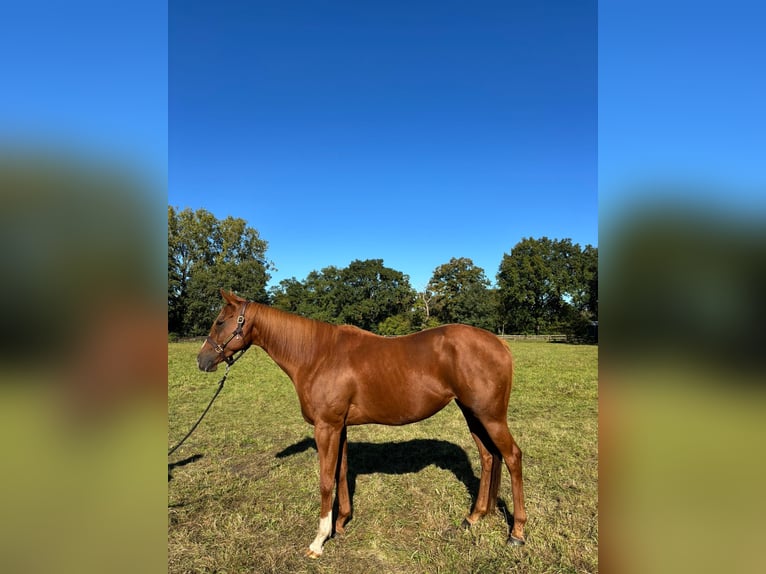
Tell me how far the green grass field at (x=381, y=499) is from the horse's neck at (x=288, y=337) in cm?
178

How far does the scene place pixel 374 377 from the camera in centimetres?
404

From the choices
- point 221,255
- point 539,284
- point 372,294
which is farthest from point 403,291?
point 221,255

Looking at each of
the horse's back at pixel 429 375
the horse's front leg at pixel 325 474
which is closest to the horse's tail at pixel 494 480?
the horse's back at pixel 429 375

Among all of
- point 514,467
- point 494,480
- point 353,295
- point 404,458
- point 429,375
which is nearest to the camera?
point 514,467

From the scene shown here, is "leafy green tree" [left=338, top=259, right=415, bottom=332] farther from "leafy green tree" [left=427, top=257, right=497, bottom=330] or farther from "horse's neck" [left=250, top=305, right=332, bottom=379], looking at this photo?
"horse's neck" [left=250, top=305, right=332, bottom=379]

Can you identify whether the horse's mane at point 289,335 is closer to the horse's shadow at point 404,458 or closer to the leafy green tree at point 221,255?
the horse's shadow at point 404,458

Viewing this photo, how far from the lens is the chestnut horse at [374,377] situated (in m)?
3.87

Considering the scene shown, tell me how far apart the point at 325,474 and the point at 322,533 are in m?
0.56

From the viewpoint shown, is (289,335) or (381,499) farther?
(381,499)

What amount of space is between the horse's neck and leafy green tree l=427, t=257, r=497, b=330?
54.4 m

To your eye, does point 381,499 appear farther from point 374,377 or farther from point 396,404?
point 374,377

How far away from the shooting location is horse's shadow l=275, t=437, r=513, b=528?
218 inches
